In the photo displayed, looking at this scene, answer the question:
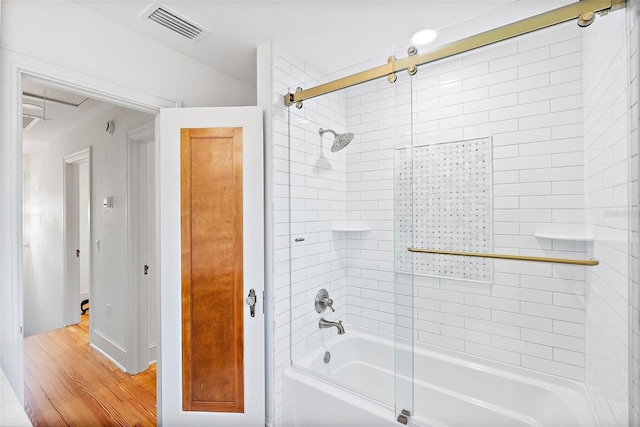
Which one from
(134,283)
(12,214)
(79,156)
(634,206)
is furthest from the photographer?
(79,156)

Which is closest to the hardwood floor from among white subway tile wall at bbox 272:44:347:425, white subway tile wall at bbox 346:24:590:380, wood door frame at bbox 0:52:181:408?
wood door frame at bbox 0:52:181:408

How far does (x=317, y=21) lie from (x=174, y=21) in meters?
0.79

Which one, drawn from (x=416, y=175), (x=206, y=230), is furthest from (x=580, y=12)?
(x=206, y=230)

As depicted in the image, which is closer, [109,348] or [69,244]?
[109,348]

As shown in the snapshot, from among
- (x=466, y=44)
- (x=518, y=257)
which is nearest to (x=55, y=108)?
(x=466, y=44)

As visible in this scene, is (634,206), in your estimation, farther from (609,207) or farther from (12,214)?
(12,214)

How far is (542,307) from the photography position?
1.61 m

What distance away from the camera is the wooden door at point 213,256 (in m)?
1.84

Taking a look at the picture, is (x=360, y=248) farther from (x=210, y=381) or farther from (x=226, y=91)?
(x=226, y=91)

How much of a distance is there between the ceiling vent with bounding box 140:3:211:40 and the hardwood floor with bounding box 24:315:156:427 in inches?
99.4

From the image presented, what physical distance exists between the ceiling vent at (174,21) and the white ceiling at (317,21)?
0.03 metres

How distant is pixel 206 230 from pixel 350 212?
35.7 inches

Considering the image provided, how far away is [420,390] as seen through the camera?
173 cm

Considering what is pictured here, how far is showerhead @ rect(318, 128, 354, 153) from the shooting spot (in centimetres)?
199
